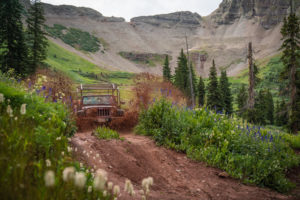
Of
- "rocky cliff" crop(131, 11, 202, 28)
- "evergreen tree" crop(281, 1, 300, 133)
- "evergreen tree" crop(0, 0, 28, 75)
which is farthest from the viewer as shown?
"rocky cliff" crop(131, 11, 202, 28)

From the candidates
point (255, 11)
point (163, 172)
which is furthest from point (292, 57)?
point (255, 11)

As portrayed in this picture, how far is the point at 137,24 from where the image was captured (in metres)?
180

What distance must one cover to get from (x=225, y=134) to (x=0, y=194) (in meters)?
6.79

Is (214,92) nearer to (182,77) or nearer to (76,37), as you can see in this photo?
(182,77)

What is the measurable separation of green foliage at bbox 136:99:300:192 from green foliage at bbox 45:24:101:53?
12773cm

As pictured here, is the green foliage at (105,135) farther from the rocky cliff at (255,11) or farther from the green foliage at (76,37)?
the rocky cliff at (255,11)

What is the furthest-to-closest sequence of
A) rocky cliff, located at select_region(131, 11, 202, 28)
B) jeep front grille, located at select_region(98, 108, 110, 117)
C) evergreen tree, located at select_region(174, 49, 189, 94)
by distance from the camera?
rocky cliff, located at select_region(131, 11, 202, 28) < evergreen tree, located at select_region(174, 49, 189, 94) < jeep front grille, located at select_region(98, 108, 110, 117)

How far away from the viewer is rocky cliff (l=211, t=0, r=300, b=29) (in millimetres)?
160875

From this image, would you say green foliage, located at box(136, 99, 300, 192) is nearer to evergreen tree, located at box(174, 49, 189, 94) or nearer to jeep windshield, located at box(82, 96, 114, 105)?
jeep windshield, located at box(82, 96, 114, 105)

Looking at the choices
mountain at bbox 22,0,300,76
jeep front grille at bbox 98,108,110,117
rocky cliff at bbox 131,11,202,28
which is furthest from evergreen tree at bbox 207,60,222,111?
rocky cliff at bbox 131,11,202,28

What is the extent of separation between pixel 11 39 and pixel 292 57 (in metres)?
29.5

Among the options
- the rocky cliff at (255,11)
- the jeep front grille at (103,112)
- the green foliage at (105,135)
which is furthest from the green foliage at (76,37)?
the green foliage at (105,135)

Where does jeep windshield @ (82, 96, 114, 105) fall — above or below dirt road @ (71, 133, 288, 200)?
above

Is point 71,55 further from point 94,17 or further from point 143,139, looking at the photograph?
point 143,139
